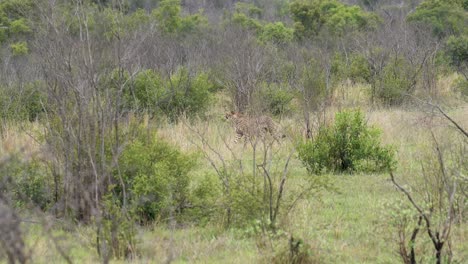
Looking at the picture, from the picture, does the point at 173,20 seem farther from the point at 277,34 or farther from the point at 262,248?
the point at 262,248

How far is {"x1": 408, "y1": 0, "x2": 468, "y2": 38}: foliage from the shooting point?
2980cm

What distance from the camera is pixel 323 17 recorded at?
3403cm

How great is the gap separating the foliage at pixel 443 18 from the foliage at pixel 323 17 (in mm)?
2357

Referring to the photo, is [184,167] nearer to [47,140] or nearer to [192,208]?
[192,208]

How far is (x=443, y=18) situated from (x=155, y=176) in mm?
25650

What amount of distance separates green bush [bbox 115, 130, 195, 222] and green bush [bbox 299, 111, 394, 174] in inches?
115

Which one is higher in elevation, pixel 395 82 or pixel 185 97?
pixel 185 97

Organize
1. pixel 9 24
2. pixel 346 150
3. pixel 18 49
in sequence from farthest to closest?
pixel 9 24
pixel 18 49
pixel 346 150

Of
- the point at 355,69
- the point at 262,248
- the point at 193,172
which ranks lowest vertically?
the point at 355,69

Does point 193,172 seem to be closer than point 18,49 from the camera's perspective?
Yes

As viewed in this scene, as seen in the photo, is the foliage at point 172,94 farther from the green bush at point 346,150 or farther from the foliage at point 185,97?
the green bush at point 346,150

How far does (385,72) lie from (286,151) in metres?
8.67

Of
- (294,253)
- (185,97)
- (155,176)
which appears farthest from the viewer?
(185,97)

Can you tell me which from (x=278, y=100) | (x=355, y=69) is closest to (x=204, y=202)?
(x=278, y=100)
